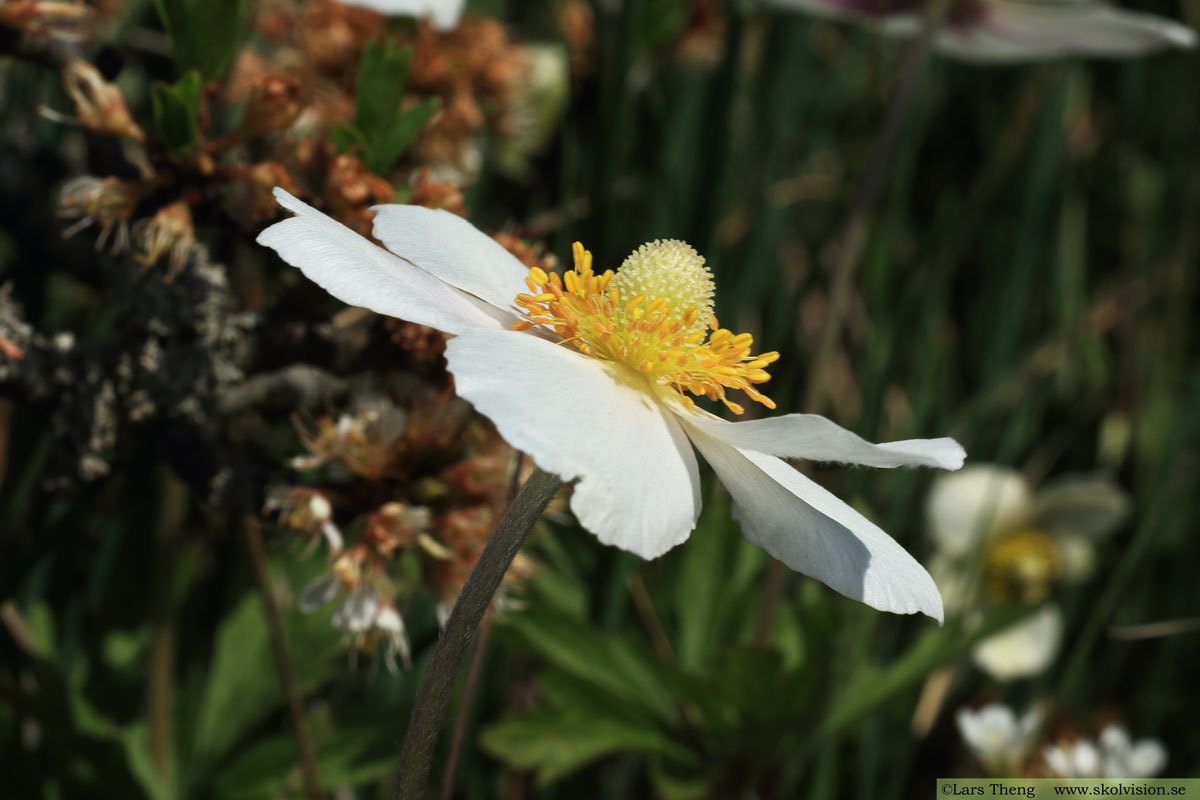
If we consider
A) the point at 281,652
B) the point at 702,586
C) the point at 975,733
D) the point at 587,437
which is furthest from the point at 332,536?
the point at 975,733

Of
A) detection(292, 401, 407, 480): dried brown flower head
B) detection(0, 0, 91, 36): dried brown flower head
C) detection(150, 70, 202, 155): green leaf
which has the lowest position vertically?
detection(292, 401, 407, 480): dried brown flower head

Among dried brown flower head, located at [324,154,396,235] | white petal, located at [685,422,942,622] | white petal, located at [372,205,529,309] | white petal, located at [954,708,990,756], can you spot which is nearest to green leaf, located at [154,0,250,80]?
dried brown flower head, located at [324,154,396,235]

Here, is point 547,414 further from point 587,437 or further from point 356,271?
point 356,271

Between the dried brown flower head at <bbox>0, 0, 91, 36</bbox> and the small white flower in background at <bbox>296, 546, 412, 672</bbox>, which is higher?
the dried brown flower head at <bbox>0, 0, 91, 36</bbox>

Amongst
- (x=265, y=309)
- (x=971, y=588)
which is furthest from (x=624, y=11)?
(x=971, y=588)

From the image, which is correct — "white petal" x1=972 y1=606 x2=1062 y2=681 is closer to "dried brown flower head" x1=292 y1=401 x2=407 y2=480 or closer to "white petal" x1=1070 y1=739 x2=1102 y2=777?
"white petal" x1=1070 y1=739 x2=1102 y2=777

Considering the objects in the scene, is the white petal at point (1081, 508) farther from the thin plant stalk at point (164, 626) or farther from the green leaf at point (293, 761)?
the thin plant stalk at point (164, 626)

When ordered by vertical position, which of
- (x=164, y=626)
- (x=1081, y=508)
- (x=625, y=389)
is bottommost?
(x=1081, y=508)

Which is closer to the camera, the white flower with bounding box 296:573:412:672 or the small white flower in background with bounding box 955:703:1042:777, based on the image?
the white flower with bounding box 296:573:412:672
